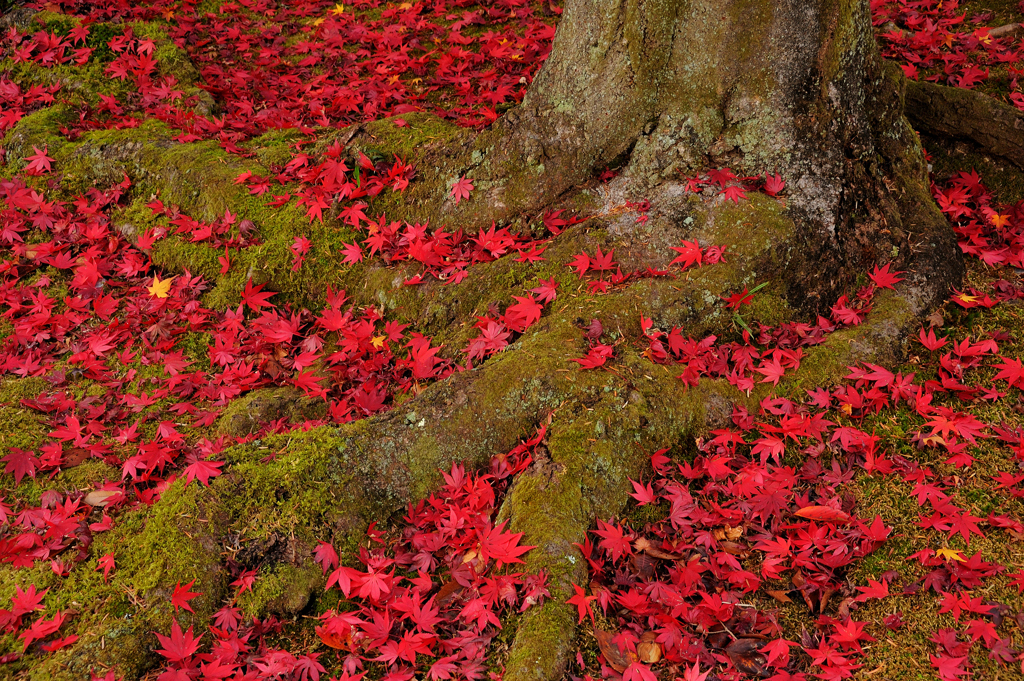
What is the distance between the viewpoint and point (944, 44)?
18.4 ft

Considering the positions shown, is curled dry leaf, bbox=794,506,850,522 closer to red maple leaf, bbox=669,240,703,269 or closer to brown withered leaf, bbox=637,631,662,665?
brown withered leaf, bbox=637,631,662,665

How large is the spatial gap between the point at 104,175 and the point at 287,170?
5.22 ft

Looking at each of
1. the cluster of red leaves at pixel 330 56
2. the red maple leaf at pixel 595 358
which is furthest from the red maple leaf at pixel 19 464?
the red maple leaf at pixel 595 358

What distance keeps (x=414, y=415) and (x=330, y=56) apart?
4.60 metres

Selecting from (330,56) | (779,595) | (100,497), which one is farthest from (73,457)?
(330,56)

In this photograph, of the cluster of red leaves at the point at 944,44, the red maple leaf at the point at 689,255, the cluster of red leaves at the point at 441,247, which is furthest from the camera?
the cluster of red leaves at the point at 944,44

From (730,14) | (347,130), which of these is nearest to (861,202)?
(730,14)

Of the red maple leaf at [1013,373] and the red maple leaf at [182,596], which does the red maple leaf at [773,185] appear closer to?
the red maple leaf at [1013,373]

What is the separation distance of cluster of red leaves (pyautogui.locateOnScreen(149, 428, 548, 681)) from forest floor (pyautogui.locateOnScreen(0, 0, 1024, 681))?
0.04 feet

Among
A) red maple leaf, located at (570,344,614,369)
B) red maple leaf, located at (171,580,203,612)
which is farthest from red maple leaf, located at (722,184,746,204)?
red maple leaf, located at (171,580,203,612)

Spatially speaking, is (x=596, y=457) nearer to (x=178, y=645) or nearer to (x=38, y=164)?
(x=178, y=645)

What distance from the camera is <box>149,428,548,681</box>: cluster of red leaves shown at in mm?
2824

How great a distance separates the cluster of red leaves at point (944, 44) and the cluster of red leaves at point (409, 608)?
4.58 meters

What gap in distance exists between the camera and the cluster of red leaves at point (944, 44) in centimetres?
524
